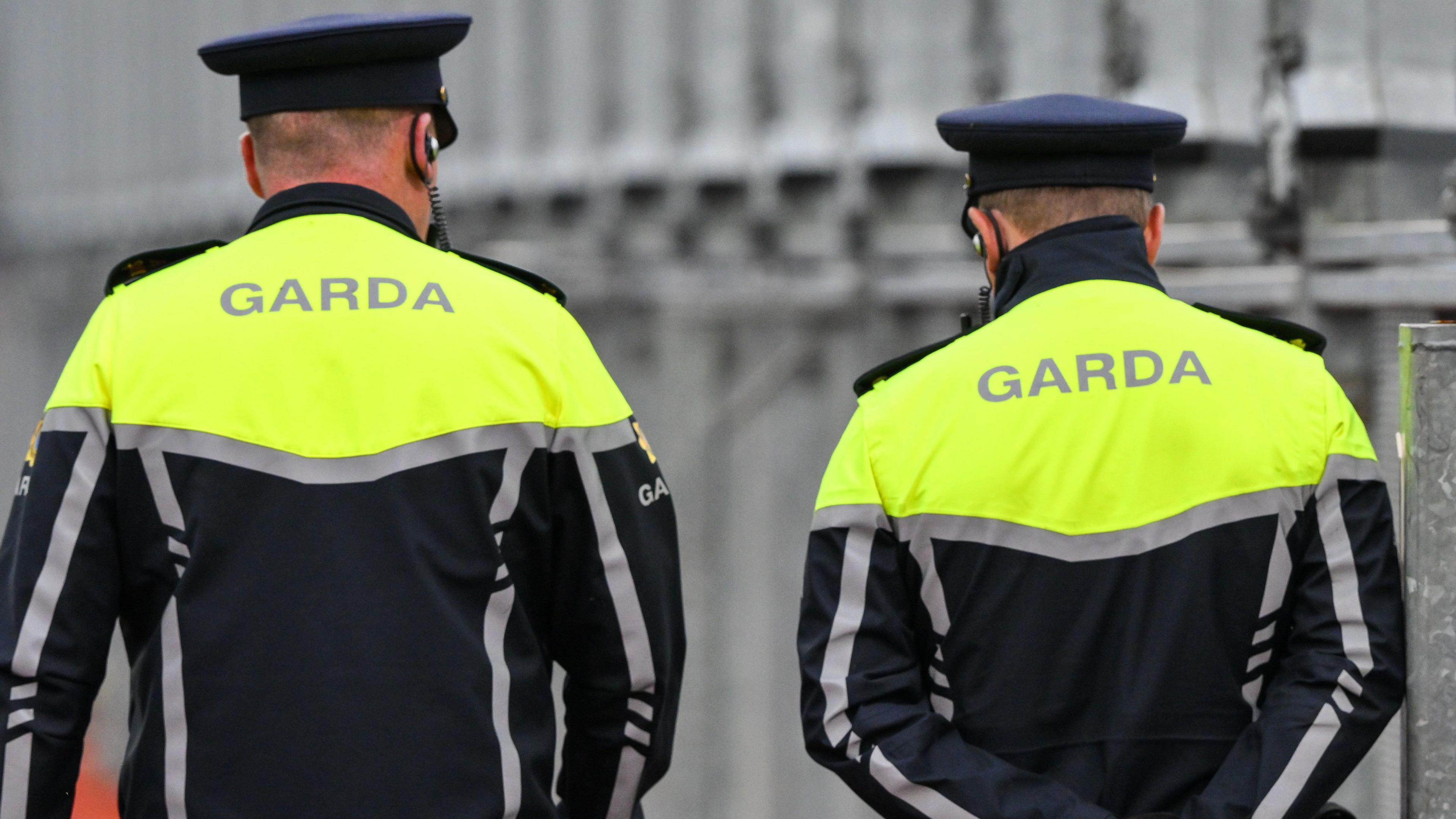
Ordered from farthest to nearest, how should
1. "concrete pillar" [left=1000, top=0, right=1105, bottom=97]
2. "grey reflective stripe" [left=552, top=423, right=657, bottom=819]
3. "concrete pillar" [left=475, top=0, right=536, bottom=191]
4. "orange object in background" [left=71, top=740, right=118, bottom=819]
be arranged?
"orange object in background" [left=71, top=740, right=118, bottom=819]
"concrete pillar" [left=475, top=0, right=536, bottom=191]
"concrete pillar" [left=1000, top=0, right=1105, bottom=97]
"grey reflective stripe" [left=552, top=423, right=657, bottom=819]

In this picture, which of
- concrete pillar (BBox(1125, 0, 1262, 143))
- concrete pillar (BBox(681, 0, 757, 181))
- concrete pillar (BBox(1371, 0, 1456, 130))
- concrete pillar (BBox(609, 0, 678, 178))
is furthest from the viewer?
concrete pillar (BBox(609, 0, 678, 178))

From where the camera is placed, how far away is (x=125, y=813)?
87.7 inches

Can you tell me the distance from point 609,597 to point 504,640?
17cm

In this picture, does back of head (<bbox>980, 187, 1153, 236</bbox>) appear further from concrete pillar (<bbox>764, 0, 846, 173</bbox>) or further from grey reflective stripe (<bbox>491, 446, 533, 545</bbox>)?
concrete pillar (<bbox>764, 0, 846, 173</bbox>)

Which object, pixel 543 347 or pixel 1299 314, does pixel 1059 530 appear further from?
pixel 1299 314

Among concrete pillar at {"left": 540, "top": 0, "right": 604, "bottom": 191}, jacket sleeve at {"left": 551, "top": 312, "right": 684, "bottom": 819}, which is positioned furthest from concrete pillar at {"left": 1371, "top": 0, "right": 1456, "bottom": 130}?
concrete pillar at {"left": 540, "top": 0, "right": 604, "bottom": 191}

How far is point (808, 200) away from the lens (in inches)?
242

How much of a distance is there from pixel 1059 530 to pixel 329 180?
0.99 m

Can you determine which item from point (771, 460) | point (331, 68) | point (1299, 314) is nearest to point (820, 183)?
point (771, 460)

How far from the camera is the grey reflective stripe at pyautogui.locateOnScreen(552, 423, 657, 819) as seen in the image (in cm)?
229

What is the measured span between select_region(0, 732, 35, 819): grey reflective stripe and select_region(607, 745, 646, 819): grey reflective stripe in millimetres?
735

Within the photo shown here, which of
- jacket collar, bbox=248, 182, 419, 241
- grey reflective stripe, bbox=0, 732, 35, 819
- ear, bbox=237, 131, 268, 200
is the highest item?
ear, bbox=237, 131, 268, 200

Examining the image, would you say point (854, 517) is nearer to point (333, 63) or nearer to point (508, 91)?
point (333, 63)

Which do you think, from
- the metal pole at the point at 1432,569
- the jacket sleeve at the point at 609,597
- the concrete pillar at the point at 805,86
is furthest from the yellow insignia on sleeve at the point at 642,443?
the concrete pillar at the point at 805,86
